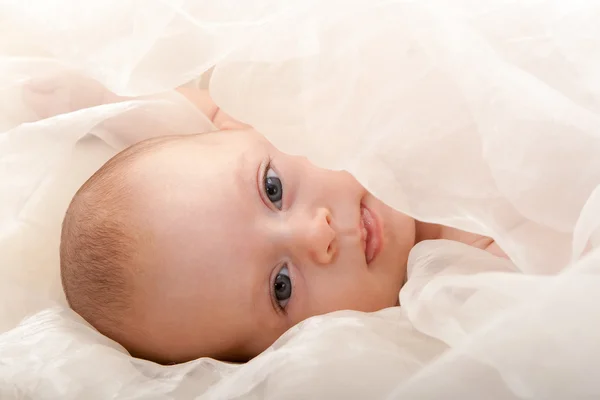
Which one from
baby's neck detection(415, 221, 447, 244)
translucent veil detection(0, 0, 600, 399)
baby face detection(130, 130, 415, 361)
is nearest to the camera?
translucent veil detection(0, 0, 600, 399)

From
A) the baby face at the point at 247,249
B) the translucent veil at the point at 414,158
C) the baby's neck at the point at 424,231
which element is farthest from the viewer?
the baby's neck at the point at 424,231

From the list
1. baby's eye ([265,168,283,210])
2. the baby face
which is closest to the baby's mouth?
the baby face

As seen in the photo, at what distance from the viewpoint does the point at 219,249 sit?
0.78 metres

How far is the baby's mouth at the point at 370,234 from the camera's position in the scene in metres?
0.83

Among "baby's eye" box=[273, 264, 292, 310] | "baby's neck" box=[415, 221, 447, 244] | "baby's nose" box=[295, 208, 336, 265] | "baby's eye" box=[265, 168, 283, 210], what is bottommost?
"baby's eye" box=[273, 264, 292, 310]

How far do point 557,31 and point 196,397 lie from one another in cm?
50

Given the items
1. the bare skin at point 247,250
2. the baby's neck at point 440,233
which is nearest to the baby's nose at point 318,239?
the bare skin at point 247,250

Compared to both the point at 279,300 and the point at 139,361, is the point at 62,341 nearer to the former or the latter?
the point at 139,361

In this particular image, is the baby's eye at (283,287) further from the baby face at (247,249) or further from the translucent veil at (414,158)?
Answer: the translucent veil at (414,158)

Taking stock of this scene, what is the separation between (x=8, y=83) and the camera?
0.98m

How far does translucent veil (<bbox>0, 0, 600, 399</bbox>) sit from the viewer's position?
55 centimetres

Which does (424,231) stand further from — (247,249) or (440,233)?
(247,249)

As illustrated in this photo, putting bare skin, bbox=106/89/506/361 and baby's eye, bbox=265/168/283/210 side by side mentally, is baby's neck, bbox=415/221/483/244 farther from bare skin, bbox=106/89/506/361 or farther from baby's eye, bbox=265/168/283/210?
baby's eye, bbox=265/168/283/210

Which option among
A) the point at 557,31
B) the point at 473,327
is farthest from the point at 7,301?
the point at 557,31
